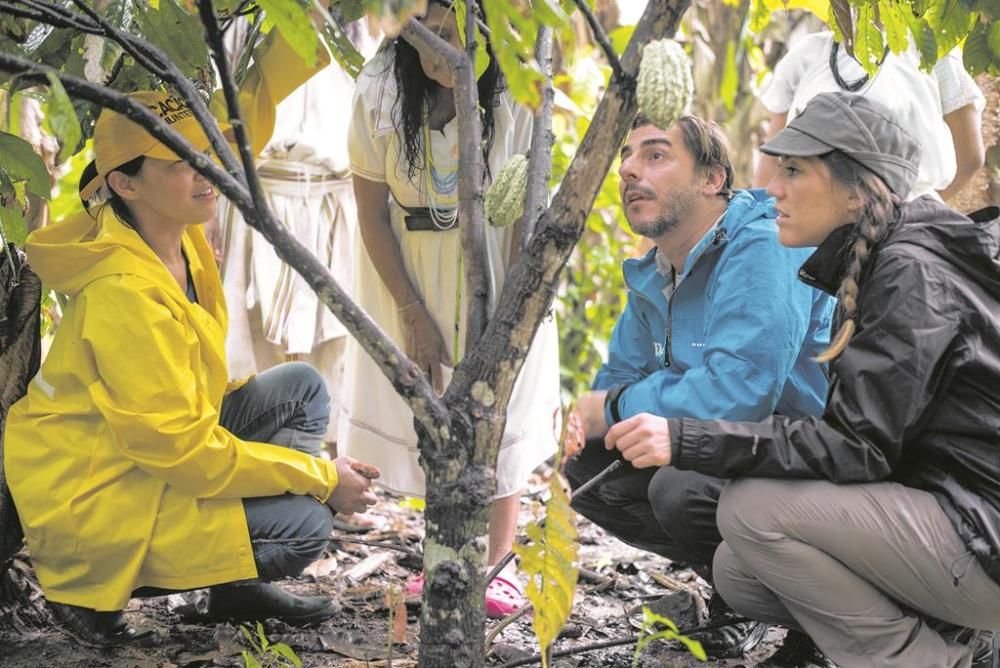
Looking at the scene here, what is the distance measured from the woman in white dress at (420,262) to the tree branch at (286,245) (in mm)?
925

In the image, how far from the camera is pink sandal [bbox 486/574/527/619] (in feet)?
9.11

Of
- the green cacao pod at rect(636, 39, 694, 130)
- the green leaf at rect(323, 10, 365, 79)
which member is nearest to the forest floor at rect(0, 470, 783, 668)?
the green cacao pod at rect(636, 39, 694, 130)

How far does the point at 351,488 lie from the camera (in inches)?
98.4

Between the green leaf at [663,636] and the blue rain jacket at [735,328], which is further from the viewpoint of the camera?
the blue rain jacket at [735,328]

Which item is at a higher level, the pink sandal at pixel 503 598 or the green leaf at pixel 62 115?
the green leaf at pixel 62 115

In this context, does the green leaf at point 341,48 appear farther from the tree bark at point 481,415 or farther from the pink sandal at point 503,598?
the pink sandal at point 503,598

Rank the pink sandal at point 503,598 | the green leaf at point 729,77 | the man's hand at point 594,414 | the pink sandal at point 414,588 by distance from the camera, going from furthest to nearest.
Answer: the green leaf at point 729,77, the pink sandal at point 414,588, the pink sandal at point 503,598, the man's hand at point 594,414

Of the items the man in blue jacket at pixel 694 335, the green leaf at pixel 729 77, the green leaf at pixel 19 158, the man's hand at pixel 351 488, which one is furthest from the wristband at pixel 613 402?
the green leaf at pixel 729 77

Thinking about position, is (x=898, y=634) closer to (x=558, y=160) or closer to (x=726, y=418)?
(x=726, y=418)

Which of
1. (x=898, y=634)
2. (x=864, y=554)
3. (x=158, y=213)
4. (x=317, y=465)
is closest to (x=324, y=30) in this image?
(x=158, y=213)

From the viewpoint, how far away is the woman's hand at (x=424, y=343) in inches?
117

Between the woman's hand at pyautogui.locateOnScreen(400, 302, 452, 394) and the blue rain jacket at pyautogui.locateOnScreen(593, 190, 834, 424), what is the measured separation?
0.46 m

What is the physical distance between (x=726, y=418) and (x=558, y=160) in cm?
279

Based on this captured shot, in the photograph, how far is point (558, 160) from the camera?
5.05m
